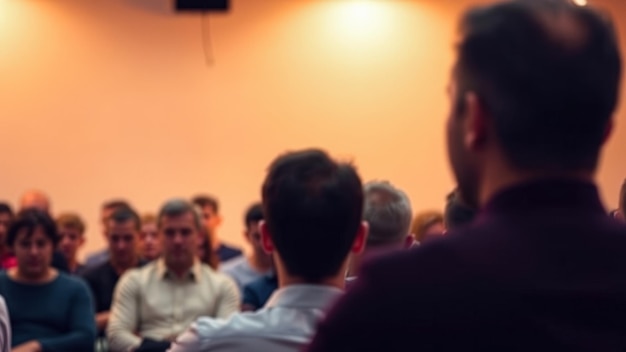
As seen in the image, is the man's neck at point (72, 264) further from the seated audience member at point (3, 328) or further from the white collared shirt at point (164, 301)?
the seated audience member at point (3, 328)

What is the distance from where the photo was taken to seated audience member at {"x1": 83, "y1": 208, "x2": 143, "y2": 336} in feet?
22.1

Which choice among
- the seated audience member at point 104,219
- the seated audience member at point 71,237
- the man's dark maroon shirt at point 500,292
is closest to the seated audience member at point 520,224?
the man's dark maroon shirt at point 500,292

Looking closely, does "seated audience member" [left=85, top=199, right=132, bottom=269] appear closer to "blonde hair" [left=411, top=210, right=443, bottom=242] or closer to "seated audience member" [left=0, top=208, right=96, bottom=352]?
"seated audience member" [left=0, top=208, right=96, bottom=352]

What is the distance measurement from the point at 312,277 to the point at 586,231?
1.05m

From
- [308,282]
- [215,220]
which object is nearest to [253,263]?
[215,220]

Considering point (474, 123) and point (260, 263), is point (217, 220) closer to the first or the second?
point (260, 263)

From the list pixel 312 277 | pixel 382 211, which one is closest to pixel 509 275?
pixel 312 277

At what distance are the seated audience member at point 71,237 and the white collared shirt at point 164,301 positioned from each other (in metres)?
1.31

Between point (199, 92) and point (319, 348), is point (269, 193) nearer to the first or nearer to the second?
point (319, 348)

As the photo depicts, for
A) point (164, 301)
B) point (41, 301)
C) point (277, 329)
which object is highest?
point (277, 329)

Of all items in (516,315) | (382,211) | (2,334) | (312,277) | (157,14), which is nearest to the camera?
(516,315)

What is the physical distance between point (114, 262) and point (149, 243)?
631mm

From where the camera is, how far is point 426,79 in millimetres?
9523

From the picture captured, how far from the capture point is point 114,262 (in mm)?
6961
